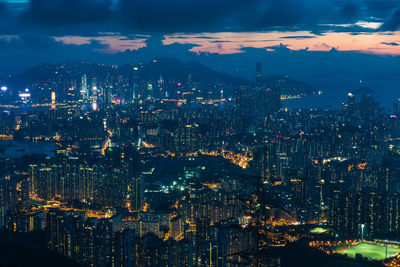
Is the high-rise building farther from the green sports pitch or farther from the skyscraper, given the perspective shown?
the green sports pitch

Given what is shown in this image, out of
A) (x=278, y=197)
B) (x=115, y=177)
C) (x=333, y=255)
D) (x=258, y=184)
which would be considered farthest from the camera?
(x=115, y=177)

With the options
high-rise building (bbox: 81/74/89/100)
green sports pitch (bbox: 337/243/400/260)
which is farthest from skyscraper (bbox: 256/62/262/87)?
green sports pitch (bbox: 337/243/400/260)

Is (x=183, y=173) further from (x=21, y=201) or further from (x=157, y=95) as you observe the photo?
(x=157, y=95)

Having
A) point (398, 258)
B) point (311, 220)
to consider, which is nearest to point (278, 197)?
point (311, 220)

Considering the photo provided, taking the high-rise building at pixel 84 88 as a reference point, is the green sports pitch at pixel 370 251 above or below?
below

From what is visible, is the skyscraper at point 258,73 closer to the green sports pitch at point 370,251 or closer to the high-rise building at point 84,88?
the high-rise building at point 84,88

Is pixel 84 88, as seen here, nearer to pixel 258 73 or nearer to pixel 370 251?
pixel 258 73

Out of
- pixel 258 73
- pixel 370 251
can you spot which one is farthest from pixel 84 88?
pixel 370 251

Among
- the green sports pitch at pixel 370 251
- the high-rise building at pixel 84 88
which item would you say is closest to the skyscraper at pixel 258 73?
the high-rise building at pixel 84 88
